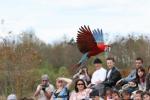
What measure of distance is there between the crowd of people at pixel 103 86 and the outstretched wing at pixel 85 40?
0.71m

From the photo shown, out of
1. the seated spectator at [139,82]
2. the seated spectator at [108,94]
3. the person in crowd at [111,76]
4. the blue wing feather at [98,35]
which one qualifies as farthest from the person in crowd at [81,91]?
the blue wing feather at [98,35]

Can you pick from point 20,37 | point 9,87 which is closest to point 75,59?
point 20,37

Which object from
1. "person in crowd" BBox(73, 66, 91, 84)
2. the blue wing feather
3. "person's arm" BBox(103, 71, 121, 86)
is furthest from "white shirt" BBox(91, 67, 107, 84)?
the blue wing feather

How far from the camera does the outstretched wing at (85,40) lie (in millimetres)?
12188

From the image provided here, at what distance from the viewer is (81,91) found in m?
10.9

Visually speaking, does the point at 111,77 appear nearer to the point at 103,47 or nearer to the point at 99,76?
the point at 99,76

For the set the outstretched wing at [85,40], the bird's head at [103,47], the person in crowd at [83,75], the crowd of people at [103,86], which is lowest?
the crowd of people at [103,86]

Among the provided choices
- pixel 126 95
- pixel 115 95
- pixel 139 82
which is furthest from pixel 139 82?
pixel 115 95

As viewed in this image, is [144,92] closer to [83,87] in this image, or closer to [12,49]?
[83,87]

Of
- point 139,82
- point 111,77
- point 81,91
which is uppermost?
point 111,77

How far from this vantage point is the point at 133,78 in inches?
440

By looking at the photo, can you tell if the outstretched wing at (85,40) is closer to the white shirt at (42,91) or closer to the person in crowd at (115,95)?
the white shirt at (42,91)

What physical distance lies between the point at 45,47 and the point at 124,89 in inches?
1223

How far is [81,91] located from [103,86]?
2.30 ft
